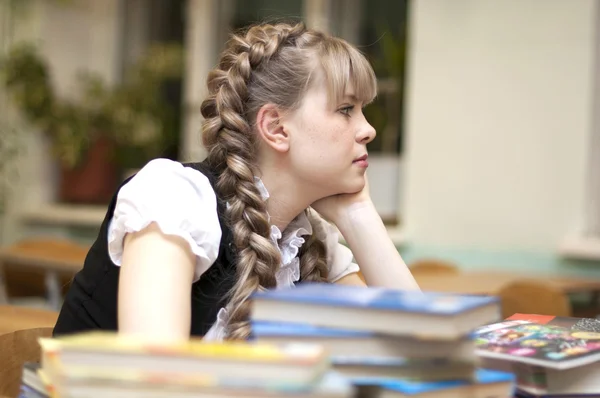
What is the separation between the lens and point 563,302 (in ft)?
8.83

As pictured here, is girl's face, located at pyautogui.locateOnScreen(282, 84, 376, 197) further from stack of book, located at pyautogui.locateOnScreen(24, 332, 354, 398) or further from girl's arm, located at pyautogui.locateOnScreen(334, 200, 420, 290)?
stack of book, located at pyautogui.locateOnScreen(24, 332, 354, 398)

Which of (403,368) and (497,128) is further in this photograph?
(497,128)

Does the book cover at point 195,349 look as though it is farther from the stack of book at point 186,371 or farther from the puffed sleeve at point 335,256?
the puffed sleeve at point 335,256

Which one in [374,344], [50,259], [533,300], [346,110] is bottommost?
[50,259]

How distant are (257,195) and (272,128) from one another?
0.44 feet

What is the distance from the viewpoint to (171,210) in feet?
3.96

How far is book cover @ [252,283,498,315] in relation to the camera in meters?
0.82

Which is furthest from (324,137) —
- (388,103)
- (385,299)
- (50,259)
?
(388,103)

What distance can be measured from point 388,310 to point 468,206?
3.72 m

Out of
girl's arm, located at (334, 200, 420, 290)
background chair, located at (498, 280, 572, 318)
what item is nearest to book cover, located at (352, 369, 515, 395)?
girl's arm, located at (334, 200, 420, 290)

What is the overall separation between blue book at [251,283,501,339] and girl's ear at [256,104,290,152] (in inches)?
23.9

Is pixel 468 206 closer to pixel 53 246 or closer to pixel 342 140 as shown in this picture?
pixel 53 246

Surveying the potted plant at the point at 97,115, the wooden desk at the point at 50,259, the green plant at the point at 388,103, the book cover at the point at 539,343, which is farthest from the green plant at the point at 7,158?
the book cover at the point at 539,343

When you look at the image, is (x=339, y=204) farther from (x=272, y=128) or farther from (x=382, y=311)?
(x=382, y=311)
